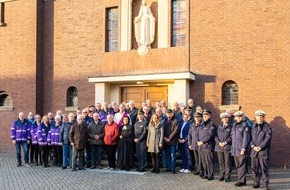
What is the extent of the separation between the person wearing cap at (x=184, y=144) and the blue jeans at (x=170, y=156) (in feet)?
1.16

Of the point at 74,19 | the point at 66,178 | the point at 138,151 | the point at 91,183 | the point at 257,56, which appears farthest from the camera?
the point at 74,19

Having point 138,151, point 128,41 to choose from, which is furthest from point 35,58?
point 138,151

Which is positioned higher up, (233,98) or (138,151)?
(233,98)

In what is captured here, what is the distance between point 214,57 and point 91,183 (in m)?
6.92

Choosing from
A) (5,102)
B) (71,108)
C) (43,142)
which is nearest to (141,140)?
(43,142)

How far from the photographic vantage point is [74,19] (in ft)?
57.6

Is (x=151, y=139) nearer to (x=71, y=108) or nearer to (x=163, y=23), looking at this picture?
(x=163, y=23)

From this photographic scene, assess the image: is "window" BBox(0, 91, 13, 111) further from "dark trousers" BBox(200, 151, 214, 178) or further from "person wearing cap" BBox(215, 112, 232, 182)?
"person wearing cap" BBox(215, 112, 232, 182)

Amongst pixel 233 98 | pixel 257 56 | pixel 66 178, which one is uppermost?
pixel 257 56

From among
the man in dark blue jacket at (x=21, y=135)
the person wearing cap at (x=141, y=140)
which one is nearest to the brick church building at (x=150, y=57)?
the person wearing cap at (x=141, y=140)

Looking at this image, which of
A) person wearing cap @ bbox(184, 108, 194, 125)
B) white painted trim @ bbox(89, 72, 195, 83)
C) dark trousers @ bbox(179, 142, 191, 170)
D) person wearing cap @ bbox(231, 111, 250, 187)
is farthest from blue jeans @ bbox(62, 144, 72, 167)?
person wearing cap @ bbox(231, 111, 250, 187)

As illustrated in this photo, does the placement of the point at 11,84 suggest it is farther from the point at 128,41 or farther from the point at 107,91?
the point at 128,41

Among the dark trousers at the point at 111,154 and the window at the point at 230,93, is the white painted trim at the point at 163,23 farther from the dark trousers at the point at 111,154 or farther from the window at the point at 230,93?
the dark trousers at the point at 111,154

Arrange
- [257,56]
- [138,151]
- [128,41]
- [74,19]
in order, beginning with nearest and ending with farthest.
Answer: [138,151], [257,56], [128,41], [74,19]
